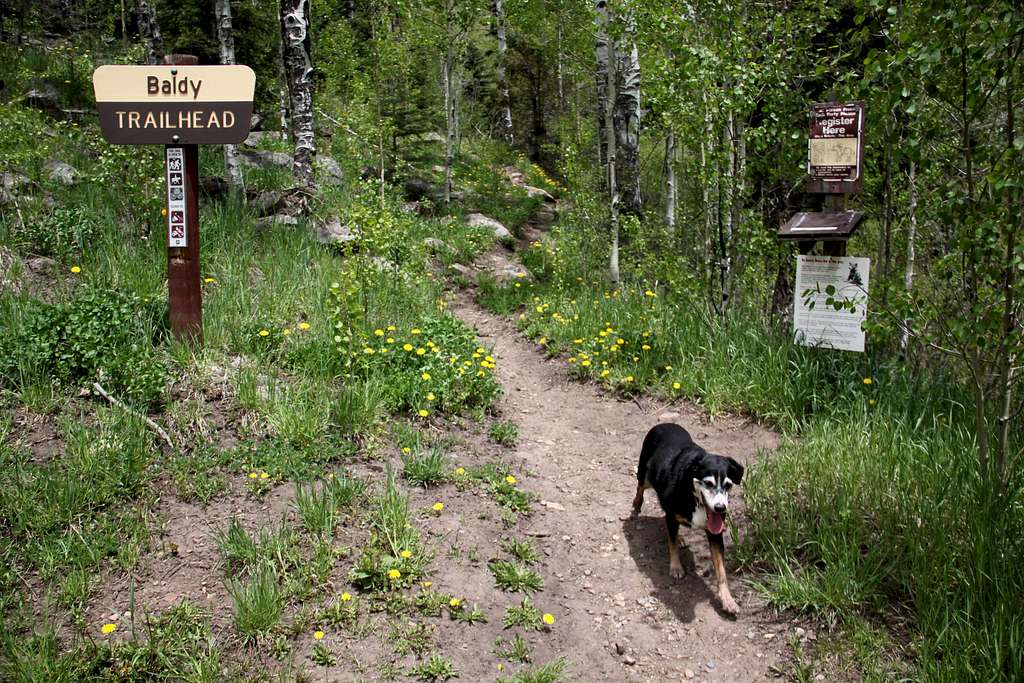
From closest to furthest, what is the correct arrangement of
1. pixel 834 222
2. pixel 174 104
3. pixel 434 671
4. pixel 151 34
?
1. pixel 434 671
2. pixel 174 104
3. pixel 834 222
4. pixel 151 34

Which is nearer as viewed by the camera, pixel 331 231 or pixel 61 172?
pixel 61 172

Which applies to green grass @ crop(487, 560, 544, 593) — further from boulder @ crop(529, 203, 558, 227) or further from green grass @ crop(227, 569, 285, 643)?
boulder @ crop(529, 203, 558, 227)

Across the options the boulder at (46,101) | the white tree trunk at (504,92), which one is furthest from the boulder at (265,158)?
the white tree trunk at (504,92)

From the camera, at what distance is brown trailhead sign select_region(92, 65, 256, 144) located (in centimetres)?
558

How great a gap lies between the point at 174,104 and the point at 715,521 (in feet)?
16.7

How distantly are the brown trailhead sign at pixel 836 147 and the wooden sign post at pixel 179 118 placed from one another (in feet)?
15.2

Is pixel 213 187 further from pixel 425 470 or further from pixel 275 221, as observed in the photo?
pixel 425 470

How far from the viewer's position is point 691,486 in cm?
414

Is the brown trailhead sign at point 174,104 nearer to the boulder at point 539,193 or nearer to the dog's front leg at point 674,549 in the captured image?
the dog's front leg at point 674,549

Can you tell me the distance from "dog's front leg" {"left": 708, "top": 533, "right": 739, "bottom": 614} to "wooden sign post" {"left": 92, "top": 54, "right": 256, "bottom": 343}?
430cm

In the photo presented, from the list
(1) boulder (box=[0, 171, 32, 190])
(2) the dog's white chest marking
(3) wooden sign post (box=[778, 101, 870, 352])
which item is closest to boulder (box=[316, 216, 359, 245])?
(1) boulder (box=[0, 171, 32, 190])

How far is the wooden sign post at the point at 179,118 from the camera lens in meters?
5.59

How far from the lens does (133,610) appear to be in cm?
342

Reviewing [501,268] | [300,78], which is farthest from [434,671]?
[501,268]
